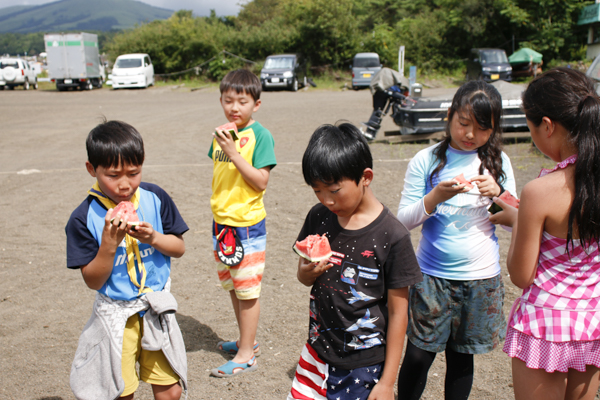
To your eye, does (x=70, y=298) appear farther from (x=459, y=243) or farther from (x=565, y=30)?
(x=565, y=30)

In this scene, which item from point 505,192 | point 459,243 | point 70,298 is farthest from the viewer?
point 70,298

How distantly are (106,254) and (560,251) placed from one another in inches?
74.7

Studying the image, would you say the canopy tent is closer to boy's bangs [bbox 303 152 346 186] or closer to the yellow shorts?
boy's bangs [bbox 303 152 346 186]

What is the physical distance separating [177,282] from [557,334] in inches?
143

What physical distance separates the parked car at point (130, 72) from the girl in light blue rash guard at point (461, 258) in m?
27.7

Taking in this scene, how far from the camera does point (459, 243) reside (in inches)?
96.0

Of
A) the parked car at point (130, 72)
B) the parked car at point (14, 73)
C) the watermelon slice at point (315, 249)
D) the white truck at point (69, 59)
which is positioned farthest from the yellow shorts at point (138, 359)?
the parked car at point (14, 73)

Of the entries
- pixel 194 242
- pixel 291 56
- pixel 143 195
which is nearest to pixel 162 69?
pixel 291 56

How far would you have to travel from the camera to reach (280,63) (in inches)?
1046

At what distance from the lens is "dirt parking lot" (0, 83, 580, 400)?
322cm

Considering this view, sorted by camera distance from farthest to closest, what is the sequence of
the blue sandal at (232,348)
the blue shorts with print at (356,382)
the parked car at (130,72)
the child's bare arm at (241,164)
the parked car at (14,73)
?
the parked car at (14,73), the parked car at (130,72), the blue sandal at (232,348), the child's bare arm at (241,164), the blue shorts with print at (356,382)

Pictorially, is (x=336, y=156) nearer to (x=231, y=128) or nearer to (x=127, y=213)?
(x=127, y=213)

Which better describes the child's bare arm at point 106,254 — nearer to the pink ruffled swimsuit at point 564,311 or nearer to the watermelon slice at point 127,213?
the watermelon slice at point 127,213

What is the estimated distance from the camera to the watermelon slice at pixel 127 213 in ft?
6.69
